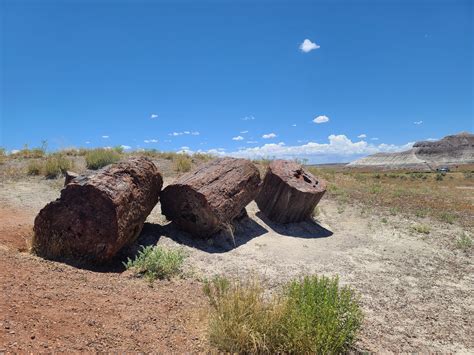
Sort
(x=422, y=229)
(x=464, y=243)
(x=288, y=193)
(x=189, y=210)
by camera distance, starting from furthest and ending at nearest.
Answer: (x=422, y=229) < (x=288, y=193) < (x=464, y=243) < (x=189, y=210)

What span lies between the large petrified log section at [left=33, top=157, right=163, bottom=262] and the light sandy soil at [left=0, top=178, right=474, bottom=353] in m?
0.50

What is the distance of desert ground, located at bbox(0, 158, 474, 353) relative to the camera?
3.94m

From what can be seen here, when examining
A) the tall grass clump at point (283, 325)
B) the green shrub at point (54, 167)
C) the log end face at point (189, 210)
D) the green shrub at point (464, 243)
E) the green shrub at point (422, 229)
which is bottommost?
the green shrub at point (464, 243)

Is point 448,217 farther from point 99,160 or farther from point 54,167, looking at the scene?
point 54,167

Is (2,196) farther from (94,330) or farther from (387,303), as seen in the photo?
(387,303)

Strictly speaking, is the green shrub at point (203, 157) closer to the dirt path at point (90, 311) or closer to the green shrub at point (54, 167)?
the green shrub at point (54, 167)

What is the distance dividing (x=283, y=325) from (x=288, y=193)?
6248 millimetres

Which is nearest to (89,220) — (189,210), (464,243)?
(189,210)

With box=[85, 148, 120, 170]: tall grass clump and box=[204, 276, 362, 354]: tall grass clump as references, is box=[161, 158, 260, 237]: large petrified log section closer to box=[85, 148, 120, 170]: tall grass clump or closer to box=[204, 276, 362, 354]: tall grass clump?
box=[204, 276, 362, 354]: tall grass clump

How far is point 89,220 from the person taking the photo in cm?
638

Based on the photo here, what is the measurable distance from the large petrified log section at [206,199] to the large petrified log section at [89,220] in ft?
5.02

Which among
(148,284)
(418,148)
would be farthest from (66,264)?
(418,148)

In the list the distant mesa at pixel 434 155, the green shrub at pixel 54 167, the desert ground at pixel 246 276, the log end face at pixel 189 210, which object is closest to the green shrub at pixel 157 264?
the desert ground at pixel 246 276

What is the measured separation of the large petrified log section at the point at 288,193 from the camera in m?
9.99
